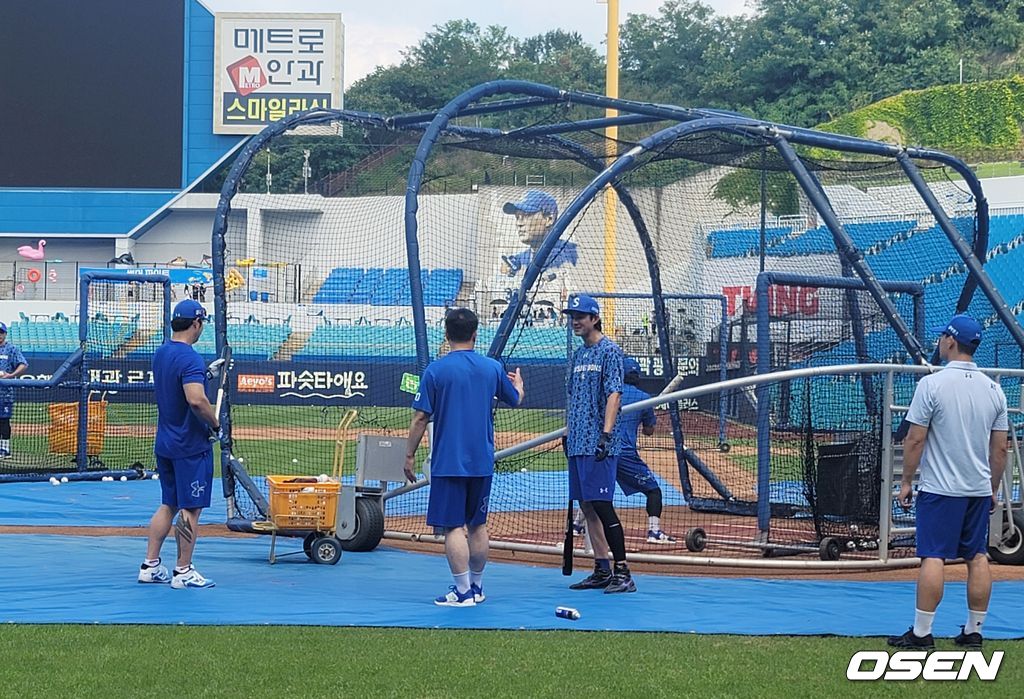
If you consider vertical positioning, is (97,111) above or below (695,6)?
below

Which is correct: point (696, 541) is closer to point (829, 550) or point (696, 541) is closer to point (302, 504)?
point (829, 550)

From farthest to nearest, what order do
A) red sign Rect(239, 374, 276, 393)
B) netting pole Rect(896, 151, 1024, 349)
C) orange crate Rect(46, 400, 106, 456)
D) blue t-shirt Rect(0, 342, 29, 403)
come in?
red sign Rect(239, 374, 276, 393)
blue t-shirt Rect(0, 342, 29, 403)
orange crate Rect(46, 400, 106, 456)
netting pole Rect(896, 151, 1024, 349)

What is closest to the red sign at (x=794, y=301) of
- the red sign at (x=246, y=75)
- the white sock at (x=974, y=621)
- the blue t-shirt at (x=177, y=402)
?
the blue t-shirt at (x=177, y=402)

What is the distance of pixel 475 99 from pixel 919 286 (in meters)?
5.00

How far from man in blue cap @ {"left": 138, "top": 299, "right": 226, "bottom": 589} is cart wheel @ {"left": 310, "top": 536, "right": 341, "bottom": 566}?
4.24 feet

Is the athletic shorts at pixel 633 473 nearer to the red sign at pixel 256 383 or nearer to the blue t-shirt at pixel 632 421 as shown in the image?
the blue t-shirt at pixel 632 421

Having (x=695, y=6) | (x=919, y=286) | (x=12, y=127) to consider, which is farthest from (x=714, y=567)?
(x=695, y=6)

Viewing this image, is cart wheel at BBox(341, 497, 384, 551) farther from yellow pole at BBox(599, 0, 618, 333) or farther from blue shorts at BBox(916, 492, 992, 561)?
yellow pole at BBox(599, 0, 618, 333)

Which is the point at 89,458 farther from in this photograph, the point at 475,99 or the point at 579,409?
the point at 579,409

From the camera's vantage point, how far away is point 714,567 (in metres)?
10.6

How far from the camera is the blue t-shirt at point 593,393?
31.1ft

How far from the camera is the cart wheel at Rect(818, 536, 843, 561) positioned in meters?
10.5

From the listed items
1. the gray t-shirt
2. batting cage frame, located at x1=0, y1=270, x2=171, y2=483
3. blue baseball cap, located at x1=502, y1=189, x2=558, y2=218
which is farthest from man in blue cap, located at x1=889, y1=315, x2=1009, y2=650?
blue baseball cap, located at x1=502, y1=189, x2=558, y2=218

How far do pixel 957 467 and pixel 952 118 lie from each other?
146 feet
